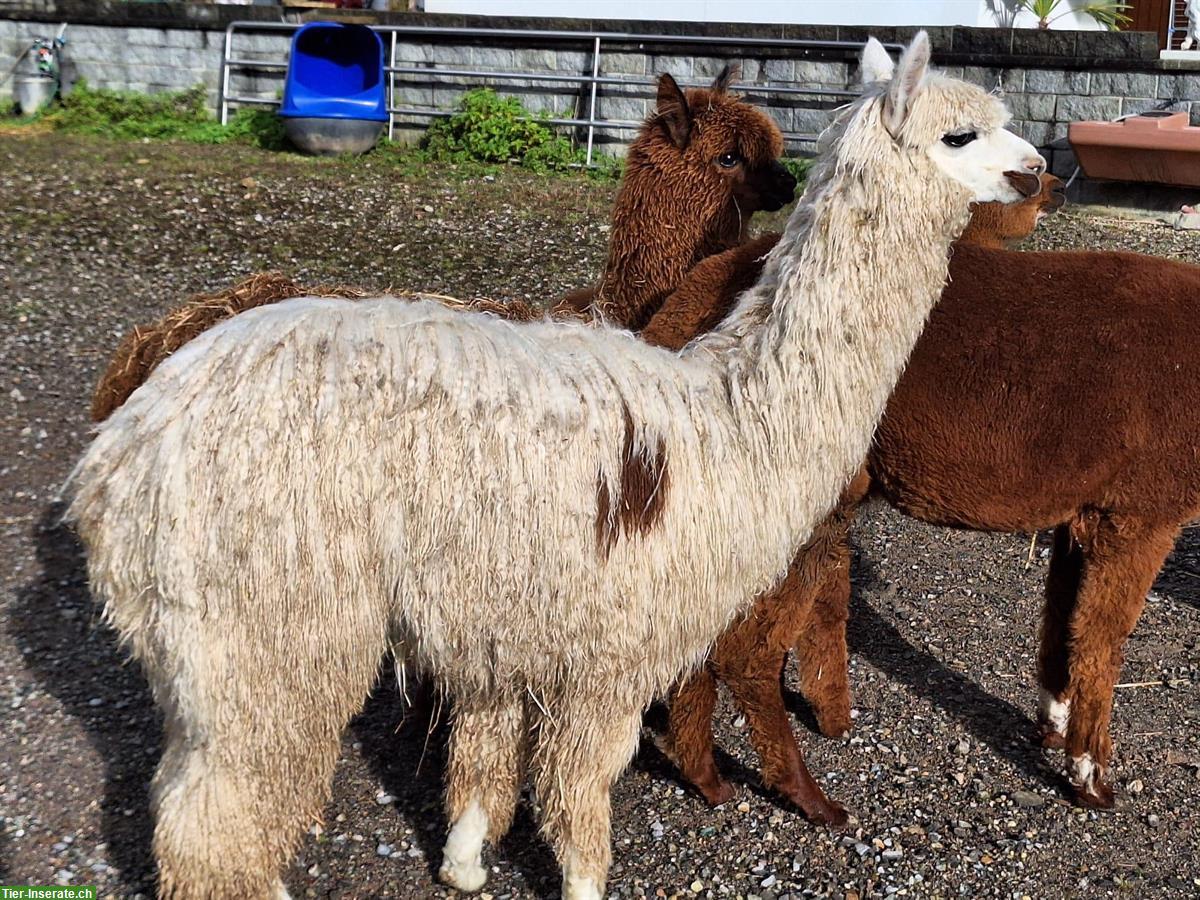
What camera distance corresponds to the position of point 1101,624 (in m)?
3.81

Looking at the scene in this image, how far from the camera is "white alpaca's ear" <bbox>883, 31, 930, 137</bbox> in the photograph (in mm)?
2965

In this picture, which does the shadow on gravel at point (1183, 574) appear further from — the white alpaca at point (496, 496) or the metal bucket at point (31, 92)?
→ the metal bucket at point (31, 92)

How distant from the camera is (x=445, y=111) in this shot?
12180 millimetres

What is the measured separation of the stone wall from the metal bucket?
0.43 metres

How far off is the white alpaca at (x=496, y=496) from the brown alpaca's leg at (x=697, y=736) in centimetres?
63

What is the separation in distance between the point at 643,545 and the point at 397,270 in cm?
605

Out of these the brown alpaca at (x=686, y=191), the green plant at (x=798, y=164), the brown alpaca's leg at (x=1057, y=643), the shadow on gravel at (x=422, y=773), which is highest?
the brown alpaca at (x=686, y=191)

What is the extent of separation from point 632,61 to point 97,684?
29.5 feet

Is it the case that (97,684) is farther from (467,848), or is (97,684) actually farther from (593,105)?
(593,105)

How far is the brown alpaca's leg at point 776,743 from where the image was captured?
3.73m

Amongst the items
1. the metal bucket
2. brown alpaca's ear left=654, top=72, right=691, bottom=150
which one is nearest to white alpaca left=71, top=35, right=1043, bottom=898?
brown alpaca's ear left=654, top=72, right=691, bottom=150

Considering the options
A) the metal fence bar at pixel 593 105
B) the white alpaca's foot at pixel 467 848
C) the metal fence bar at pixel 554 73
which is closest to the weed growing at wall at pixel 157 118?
the metal fence bar at pixel 554 73

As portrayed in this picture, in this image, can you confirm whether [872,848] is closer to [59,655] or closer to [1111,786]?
[1111,786]

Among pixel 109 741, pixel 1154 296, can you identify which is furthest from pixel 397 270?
pixel 1154 296
